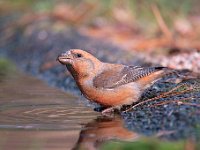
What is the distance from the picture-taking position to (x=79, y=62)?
796 cm

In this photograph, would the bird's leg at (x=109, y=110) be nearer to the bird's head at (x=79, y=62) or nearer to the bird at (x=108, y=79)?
the bird at (x=108, y=79)

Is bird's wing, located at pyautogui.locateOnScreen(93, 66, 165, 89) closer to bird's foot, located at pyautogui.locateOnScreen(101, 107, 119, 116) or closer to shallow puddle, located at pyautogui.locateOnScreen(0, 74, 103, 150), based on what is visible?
bird's foot, located at pyautogui.locateOnScreen(101, 107, 119, 116)

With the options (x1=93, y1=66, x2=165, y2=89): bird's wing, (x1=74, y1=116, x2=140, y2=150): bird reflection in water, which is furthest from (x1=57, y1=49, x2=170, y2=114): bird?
(x1=74, y1=116, x2=140, y2=150): bird reflection in water

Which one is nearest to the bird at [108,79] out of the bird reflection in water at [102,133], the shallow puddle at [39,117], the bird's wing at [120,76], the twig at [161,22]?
the bird's wing at [120,76]

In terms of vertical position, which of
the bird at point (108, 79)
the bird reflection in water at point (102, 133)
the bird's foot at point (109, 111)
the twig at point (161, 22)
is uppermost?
the twig at point (161, 22)

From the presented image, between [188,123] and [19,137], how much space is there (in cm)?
156

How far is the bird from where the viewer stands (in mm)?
7730

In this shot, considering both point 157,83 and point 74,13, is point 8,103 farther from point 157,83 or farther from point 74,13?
point 74,13

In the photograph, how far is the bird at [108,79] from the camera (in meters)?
7.73

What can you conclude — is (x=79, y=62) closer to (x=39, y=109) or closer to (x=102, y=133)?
(x=39, y=109)

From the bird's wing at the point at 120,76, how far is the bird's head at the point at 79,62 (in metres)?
0.15

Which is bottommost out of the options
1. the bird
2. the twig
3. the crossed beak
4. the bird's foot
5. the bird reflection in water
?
the bird reflection in water

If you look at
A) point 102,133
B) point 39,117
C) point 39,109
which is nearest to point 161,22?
point 39,109

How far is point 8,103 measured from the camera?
8.60 m
